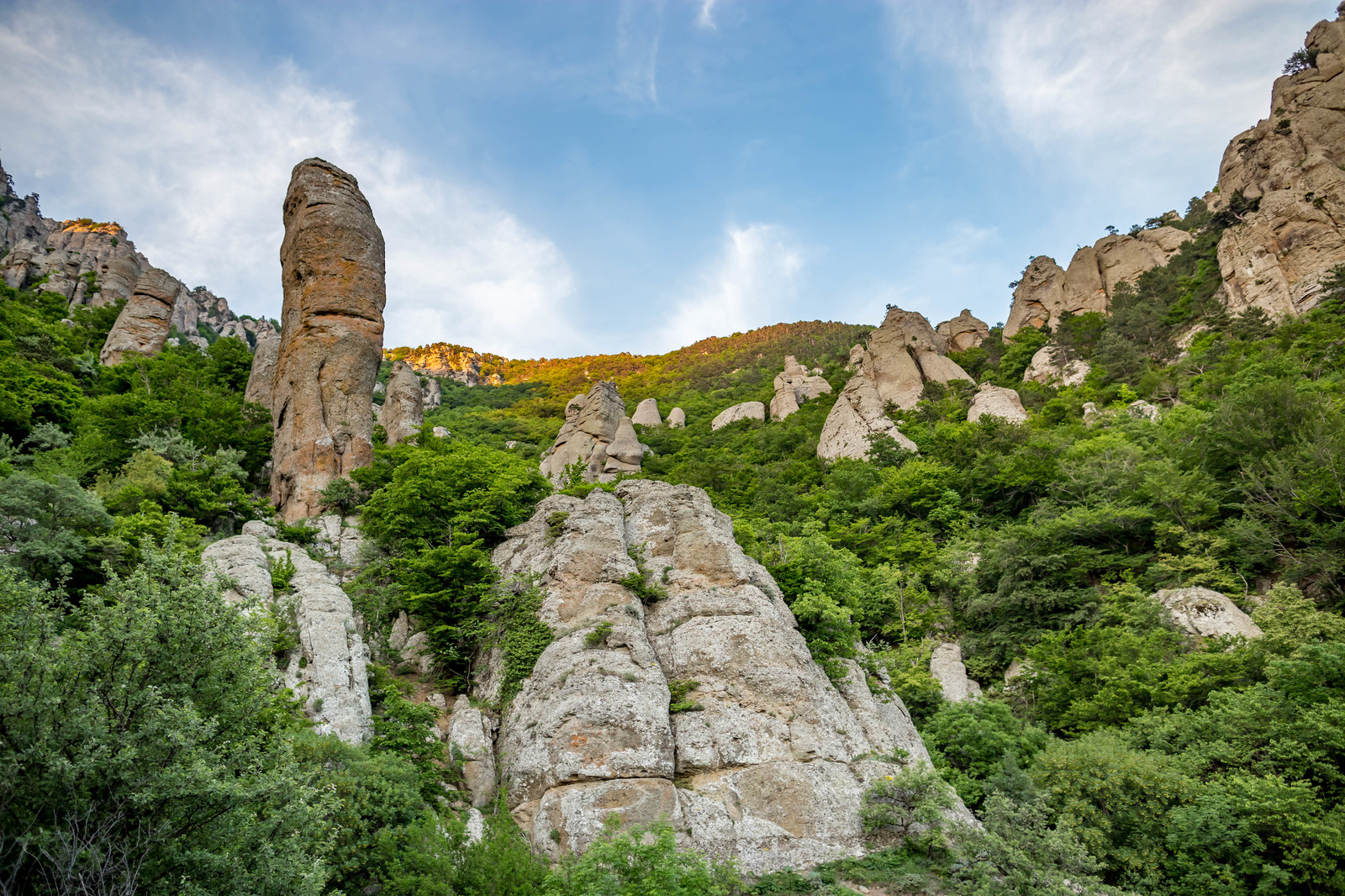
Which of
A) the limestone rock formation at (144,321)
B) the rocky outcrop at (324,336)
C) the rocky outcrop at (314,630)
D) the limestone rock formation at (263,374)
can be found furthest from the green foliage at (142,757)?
the limestone rock formation at (144,321)

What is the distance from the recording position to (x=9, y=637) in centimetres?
773

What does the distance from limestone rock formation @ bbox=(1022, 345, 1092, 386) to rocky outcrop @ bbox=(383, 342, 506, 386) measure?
230ft

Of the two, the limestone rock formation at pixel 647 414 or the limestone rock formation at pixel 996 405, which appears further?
the limestone rock formation at pixel 647 414

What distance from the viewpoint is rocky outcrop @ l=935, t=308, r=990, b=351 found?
6646 cm

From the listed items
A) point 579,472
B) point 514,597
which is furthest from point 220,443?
point 514,597

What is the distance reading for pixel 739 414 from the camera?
5794cm

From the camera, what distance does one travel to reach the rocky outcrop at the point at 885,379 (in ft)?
147

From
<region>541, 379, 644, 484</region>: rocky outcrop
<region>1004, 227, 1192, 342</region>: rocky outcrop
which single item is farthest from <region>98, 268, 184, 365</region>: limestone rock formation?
<region>1004, 227, 1192, 342</region>: rocky outcrop

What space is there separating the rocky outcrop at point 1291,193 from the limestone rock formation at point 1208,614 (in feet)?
96.5

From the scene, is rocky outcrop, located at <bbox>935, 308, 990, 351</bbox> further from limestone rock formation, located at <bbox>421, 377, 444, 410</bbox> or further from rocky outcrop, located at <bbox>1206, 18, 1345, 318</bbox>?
limestone rock formation, located at <bbox>421, 377, 444, 410</bbox>

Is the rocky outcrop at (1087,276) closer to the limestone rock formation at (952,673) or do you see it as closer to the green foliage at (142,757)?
the limestone rock formation at (952,673)

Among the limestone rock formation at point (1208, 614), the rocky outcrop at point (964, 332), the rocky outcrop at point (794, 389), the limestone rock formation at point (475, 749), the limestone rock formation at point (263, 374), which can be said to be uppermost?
the rocky outcrop at point (964, 332)

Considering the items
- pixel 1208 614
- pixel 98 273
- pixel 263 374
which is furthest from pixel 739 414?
pixel 98 273

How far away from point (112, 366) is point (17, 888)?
40111 mm
